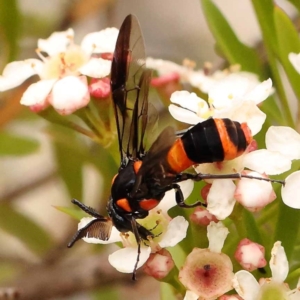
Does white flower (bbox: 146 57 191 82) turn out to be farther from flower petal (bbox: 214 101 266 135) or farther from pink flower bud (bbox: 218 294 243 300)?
pink flower bud (bbox: 218 294 243 300)

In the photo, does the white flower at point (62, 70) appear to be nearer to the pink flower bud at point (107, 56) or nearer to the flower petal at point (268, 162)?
the pink flower bud at point (107, 56)

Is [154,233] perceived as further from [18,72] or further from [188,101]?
[18,72]

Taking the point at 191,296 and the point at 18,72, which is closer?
the point at 191,296

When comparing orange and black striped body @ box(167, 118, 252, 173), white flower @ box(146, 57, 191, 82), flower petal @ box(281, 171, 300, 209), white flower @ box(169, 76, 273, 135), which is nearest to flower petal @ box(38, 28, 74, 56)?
white flower @ box(146, 57, 191, 82)

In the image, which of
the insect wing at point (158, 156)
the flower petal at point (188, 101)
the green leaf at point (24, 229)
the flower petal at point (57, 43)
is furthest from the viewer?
the green leaf at point (24, 229)

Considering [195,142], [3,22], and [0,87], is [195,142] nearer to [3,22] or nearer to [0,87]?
[0,87]

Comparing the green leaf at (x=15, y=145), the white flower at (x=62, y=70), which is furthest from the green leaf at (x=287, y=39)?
the green leaf at (x=15, y=145)

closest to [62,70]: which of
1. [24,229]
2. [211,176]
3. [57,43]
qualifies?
[57,43]
